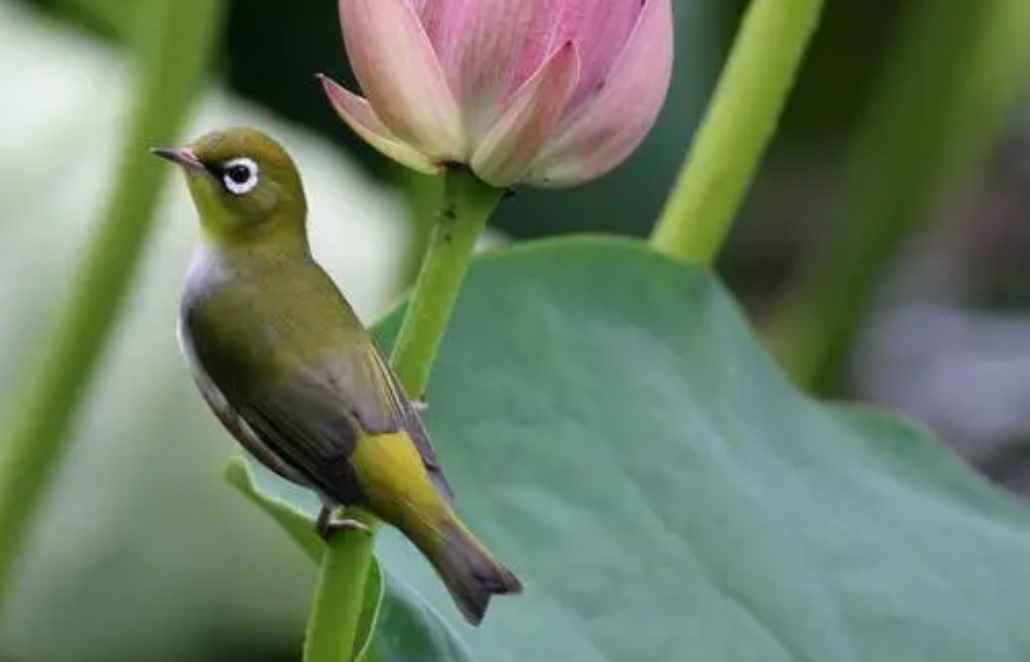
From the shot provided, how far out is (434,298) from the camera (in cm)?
44

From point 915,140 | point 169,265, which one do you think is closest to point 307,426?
point 169,265

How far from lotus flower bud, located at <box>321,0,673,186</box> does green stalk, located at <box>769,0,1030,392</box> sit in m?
1.08

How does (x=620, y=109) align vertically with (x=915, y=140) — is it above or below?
above

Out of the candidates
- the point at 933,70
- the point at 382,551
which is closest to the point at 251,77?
the point at 933,70

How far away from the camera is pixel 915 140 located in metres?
1.54

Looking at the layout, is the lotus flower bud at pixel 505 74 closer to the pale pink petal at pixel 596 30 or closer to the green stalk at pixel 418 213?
the pale pink petal at pixel 596 30

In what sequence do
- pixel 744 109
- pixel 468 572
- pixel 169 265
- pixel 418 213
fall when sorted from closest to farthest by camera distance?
pixel 468 572, pixel 744 109, pixel 418 213, pixel 169 265

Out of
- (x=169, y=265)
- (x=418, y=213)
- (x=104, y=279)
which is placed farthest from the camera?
(x=169, y=265)

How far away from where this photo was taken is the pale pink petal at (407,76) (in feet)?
1.46

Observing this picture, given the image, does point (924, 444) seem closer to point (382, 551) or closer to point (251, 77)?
point (382, 551)

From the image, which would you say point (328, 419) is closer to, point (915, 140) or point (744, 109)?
point (744, 109)

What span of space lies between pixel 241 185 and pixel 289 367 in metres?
0.04

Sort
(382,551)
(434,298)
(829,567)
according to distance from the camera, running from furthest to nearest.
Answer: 1. (829,567)
2. (382,551)
3. (434,298)

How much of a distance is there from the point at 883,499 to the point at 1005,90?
2.69 ft
